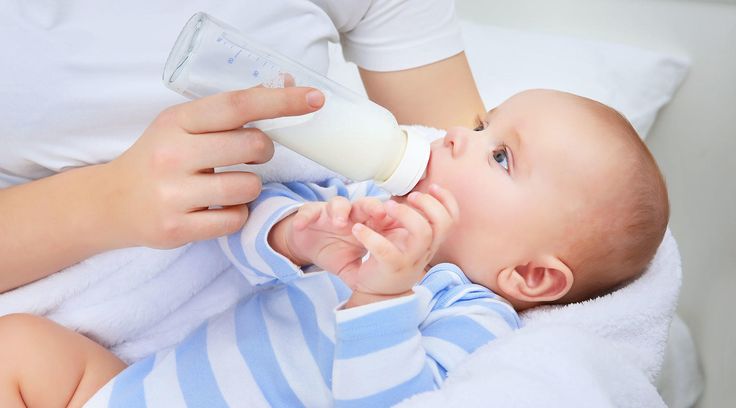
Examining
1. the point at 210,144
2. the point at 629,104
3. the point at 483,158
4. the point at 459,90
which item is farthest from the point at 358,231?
the point at 629,104

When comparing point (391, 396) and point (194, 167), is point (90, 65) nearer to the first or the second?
A: point (194, 167)

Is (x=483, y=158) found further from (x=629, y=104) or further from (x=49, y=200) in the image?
(x=629, y=104)

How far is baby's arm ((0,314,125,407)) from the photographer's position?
71 centimetres

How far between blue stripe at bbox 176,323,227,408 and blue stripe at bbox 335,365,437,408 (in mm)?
158

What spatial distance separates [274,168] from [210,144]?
0.28 metres

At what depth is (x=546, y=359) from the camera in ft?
2.28

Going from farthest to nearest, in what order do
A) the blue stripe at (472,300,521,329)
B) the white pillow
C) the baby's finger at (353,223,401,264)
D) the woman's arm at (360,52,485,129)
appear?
the white pillow
the woman's arm at (360,52,485,129)
the blue stripe at (472,300,521,329)
the baby's finger at (353,223,401,264)

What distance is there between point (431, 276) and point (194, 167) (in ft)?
1.09

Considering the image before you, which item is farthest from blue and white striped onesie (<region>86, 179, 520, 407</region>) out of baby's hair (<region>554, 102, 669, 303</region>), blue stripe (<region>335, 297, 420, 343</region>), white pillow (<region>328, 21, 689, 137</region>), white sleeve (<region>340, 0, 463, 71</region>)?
white pillow (<region>328, 21, 689, 137</region>)

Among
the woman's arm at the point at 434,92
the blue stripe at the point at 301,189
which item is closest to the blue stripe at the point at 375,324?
the blue stripe at the point at 301,189

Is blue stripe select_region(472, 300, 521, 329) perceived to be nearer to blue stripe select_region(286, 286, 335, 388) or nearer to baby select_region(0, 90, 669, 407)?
baby select_region(0, 90, 669, 407)

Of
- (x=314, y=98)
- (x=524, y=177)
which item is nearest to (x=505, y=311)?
(x=524, y=177)

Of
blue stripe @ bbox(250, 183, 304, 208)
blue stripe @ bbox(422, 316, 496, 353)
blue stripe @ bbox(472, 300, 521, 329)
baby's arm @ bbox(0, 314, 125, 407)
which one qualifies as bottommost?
blue stripe @ bbox(472, 300, 521, 329)

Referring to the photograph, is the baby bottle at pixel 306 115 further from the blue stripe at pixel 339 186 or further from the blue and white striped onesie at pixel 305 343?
the blue stripe at pixel 339 186
